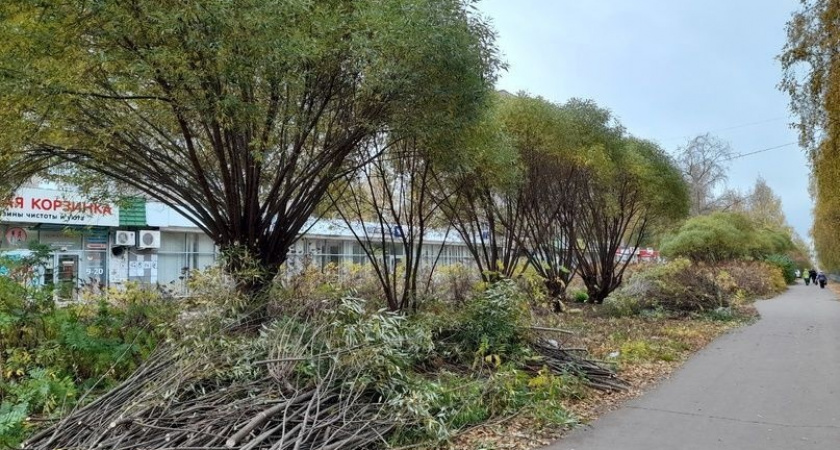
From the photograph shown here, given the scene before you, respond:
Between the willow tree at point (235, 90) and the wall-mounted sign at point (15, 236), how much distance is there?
13.7m

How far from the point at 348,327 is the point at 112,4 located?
3827 millimetres

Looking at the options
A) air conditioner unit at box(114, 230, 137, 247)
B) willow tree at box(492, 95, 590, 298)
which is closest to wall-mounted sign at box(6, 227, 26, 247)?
air conditioner unit at box(114, 230, 137, 247)

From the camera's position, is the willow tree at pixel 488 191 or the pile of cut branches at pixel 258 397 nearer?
the pile of cut branches at pixel 258 397

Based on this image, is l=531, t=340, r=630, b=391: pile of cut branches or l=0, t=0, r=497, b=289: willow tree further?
l=531, t=340, r=630, b=391: pile of cut branches

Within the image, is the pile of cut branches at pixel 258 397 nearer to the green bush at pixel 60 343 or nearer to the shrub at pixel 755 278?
the green bush at pixel 60 343

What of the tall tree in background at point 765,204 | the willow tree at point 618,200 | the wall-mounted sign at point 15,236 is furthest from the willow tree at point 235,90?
the tall tree in background at point 765,204

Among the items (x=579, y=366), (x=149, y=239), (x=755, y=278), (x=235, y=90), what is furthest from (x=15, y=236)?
(x=755, y=278)

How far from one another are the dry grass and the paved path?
0.22m

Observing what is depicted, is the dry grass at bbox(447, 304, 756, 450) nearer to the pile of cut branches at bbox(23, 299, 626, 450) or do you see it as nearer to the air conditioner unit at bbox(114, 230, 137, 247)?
the pile of cut branches at bbox(23, 299, 626, 450)

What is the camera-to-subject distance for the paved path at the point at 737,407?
18.4ft

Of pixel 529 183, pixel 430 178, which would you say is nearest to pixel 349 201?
pixel 430 178

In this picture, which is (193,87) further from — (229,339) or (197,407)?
(197,407)

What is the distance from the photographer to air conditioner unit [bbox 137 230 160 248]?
2483cm

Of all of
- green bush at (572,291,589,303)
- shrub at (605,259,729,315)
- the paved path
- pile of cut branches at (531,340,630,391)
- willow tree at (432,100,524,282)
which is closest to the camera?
the paved path
